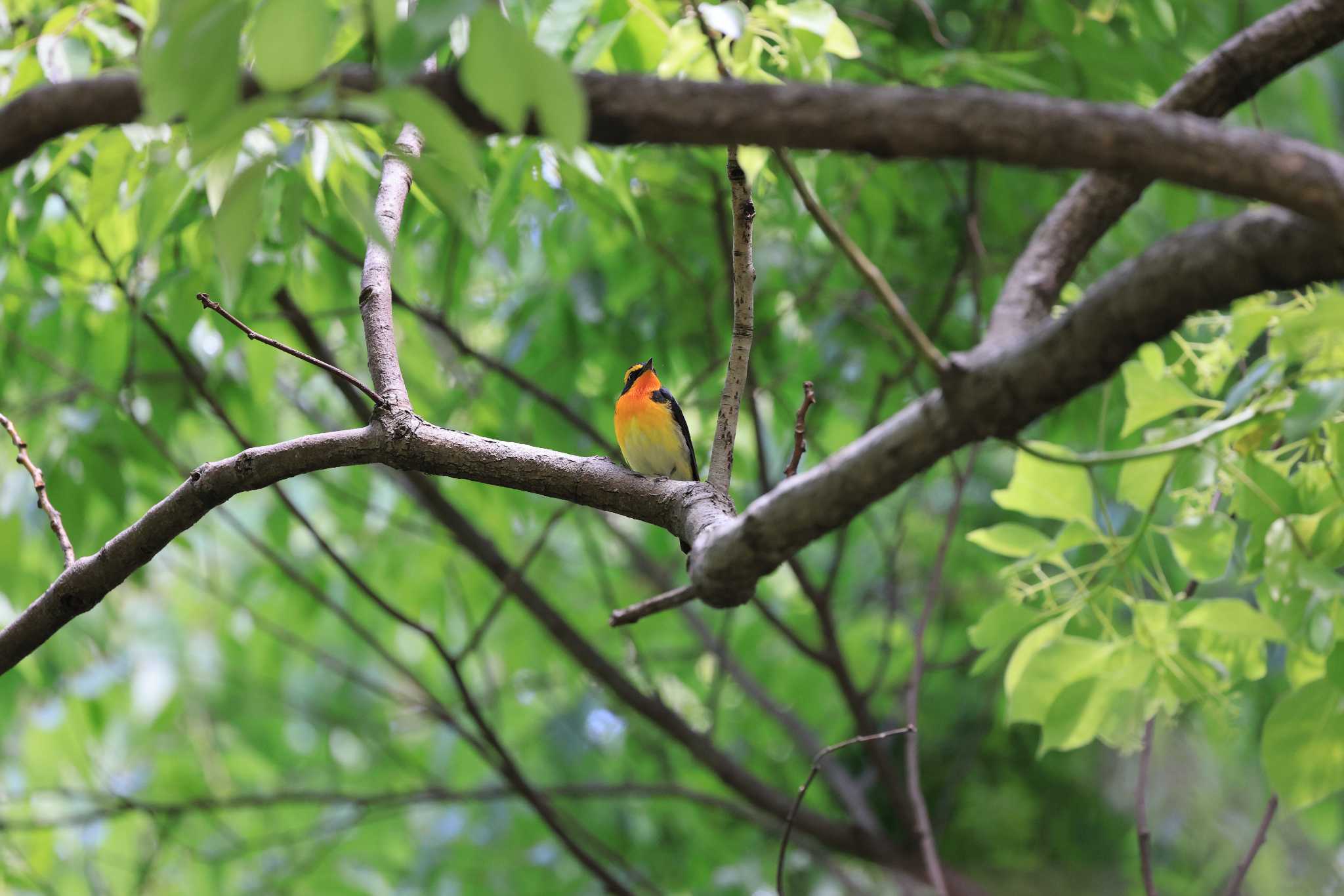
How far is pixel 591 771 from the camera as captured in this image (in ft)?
19.5

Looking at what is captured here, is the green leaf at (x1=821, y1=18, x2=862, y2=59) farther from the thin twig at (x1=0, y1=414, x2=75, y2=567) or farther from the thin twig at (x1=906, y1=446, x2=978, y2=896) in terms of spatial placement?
the thin twig at (x1=0, y1=414, x2=75, y2=567)

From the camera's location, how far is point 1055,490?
2.15 m

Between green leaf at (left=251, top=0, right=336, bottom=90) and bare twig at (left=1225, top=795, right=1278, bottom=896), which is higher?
green leaf at (left=251, top=0, right=336, bottom=90)

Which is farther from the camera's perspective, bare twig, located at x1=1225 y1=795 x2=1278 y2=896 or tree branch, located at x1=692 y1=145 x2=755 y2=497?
bare twig, located at x1=1225 y1=795 x2=1278 y2=896

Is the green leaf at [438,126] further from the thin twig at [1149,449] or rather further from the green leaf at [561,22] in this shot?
the green leaf at [561,22]

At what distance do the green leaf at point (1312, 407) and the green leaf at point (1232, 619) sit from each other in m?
0.53

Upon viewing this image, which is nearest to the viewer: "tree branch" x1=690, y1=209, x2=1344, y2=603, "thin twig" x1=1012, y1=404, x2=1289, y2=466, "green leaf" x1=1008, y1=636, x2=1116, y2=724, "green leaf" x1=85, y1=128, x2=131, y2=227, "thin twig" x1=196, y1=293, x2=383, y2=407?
"tree branch" x1=690, y1=209, x2=1344, y2=603

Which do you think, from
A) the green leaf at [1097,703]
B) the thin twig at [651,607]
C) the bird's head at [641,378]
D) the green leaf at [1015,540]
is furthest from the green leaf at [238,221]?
the bird's head at [641,378]

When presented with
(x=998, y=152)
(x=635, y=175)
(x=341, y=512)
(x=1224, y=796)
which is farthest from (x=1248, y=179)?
(x=1224, y=796)

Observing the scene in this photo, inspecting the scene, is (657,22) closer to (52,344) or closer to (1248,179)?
(1248,179)

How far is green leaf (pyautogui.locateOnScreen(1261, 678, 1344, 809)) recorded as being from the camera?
2.03m

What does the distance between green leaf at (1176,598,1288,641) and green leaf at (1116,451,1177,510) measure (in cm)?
23

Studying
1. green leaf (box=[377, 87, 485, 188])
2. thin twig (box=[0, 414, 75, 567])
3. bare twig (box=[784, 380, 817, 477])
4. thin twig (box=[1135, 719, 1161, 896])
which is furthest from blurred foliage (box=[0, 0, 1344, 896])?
thin twig (box=[0, 414, 75, 567])

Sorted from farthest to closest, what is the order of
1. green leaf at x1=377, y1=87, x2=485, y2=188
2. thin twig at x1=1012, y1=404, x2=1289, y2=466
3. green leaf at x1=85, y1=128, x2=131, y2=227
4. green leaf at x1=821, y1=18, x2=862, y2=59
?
1. green leaf at x1=85, y1=128, x2=131, y2=227
2. green leaf at x1=821, y1=18, x2=862, y2=59
3. thin twig at x1=1012, y1=404, x2=1289, y2=466
4. green leaf at x1=377, y1=87, x2=485, y2=188
